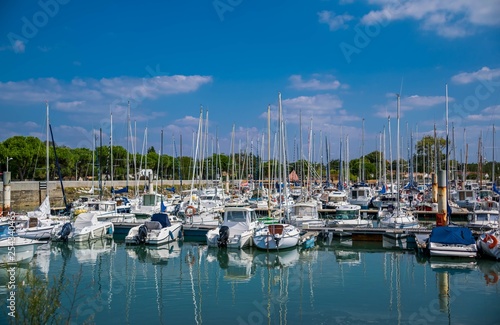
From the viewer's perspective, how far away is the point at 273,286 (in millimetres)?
20094

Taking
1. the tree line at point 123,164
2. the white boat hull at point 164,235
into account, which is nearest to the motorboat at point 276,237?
the white boat hull at point 164,235

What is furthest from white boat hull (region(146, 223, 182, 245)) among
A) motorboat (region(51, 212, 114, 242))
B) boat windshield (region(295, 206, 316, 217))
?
boat windshield (region(295, 206, 316, 217))

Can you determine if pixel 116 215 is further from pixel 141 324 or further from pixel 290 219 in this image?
pixel 141 324

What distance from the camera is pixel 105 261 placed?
1018 inches

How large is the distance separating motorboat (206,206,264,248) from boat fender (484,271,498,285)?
13.0 meters

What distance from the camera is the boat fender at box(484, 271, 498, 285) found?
20.3m

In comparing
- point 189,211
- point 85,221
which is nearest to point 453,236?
point 189,211

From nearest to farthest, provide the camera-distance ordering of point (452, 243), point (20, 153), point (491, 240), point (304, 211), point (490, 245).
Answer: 1. point (490, 245)
2. point (491, 240)
3. point (452, 243)
4. point (304, 211)
5. point (20, 153)

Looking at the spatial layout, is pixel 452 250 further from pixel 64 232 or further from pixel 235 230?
pixel 64 232

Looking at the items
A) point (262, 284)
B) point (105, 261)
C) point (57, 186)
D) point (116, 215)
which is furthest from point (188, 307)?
point (57, 186)

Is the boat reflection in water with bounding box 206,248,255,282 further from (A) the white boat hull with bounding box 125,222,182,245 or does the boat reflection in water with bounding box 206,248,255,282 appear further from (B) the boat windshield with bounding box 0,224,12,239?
(B) the boat windshield with bounding box 0,224,12,239

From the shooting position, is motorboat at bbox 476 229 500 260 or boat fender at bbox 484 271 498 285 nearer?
boat fender at bbox 484 271 498 285

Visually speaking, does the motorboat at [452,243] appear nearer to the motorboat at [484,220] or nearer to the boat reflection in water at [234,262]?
the motorboat at [484,220]

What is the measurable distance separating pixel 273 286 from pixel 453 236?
1094 cm
